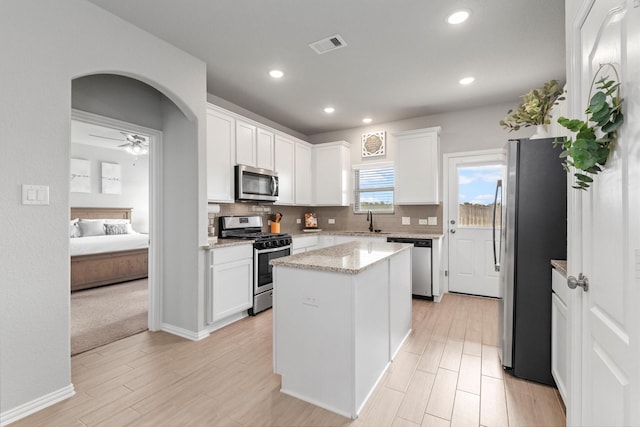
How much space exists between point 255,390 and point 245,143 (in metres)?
2.72

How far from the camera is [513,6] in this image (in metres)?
2.20

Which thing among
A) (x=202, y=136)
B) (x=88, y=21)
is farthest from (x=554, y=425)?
(x=88, y=21)

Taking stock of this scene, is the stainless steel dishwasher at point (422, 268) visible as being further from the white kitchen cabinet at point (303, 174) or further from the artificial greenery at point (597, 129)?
the artificial greenery at point (597, 129)

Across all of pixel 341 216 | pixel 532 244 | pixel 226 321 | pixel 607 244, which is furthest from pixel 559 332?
pixel 341 216

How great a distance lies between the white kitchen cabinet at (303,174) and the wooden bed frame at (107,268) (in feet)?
9.97

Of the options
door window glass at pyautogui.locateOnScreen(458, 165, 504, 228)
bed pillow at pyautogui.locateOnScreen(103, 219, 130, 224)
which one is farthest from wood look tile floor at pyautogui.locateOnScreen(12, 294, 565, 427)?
bed pillow at pyautogui.locateOnScreen(103, 219, 130, 224)

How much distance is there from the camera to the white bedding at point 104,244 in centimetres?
465

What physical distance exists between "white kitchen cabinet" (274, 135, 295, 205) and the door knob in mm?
3573

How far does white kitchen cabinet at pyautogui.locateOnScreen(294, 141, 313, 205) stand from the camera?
4.83 m

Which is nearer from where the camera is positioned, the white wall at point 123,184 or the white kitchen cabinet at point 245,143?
the white kitchen cabinet at point 245,143

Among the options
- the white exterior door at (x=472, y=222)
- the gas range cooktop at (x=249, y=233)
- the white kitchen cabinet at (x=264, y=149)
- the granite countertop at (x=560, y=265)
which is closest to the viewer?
the granite countertop at (x=560, y=265)

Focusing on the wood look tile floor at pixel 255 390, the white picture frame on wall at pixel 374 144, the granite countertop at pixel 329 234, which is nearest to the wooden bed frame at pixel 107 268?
the wood look tile floor at pixel 255 390

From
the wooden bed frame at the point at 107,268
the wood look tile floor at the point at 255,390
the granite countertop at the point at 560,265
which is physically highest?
the granite countertop at the point at 560,265

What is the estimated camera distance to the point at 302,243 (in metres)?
4.38
